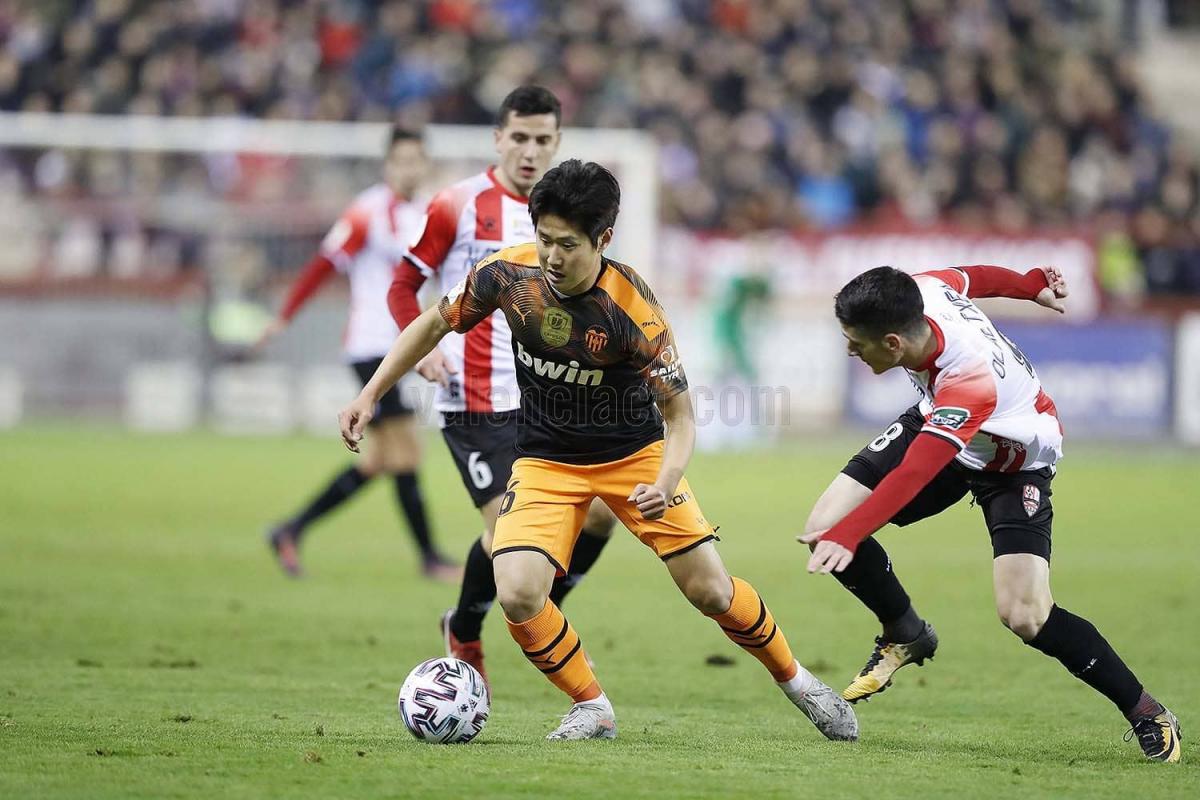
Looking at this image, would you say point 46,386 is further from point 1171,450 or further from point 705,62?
point 1171,450

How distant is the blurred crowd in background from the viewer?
2289 cm

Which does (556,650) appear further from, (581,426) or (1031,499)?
(1031,499)

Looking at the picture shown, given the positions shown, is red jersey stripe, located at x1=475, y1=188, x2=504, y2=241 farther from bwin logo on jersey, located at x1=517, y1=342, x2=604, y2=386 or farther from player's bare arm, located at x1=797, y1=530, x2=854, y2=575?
player's bare arm, located at x1=797, y1=530, x2=854, y2=575

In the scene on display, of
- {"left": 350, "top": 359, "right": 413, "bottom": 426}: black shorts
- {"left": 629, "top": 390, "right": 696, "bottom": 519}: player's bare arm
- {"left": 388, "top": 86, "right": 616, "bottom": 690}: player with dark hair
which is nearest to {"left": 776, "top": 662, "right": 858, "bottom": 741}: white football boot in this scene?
{"left": 629, "top": 390, "right": 696, "bottom": 519}: player's bare arm

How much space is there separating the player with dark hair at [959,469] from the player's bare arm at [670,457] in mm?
524

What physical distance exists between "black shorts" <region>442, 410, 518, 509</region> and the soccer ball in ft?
4.81

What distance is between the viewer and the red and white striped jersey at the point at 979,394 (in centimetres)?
571

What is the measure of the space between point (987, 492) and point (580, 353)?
166cm

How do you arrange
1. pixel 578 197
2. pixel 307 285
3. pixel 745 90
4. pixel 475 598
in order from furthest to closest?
1. pixel 745 90
2. pixel 307 285
3. pixel 475 598
4. pixel 578 197

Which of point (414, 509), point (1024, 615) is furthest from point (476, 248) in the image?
point (414, 509)

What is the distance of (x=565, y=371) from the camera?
19.6 ft

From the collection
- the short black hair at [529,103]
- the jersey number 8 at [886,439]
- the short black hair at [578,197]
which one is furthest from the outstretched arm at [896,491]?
the short black hair at [529,103]

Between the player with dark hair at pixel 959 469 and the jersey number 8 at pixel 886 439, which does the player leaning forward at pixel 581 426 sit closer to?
the player with dark hair at pixel 959 469

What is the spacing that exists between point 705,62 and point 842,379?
286 inches
